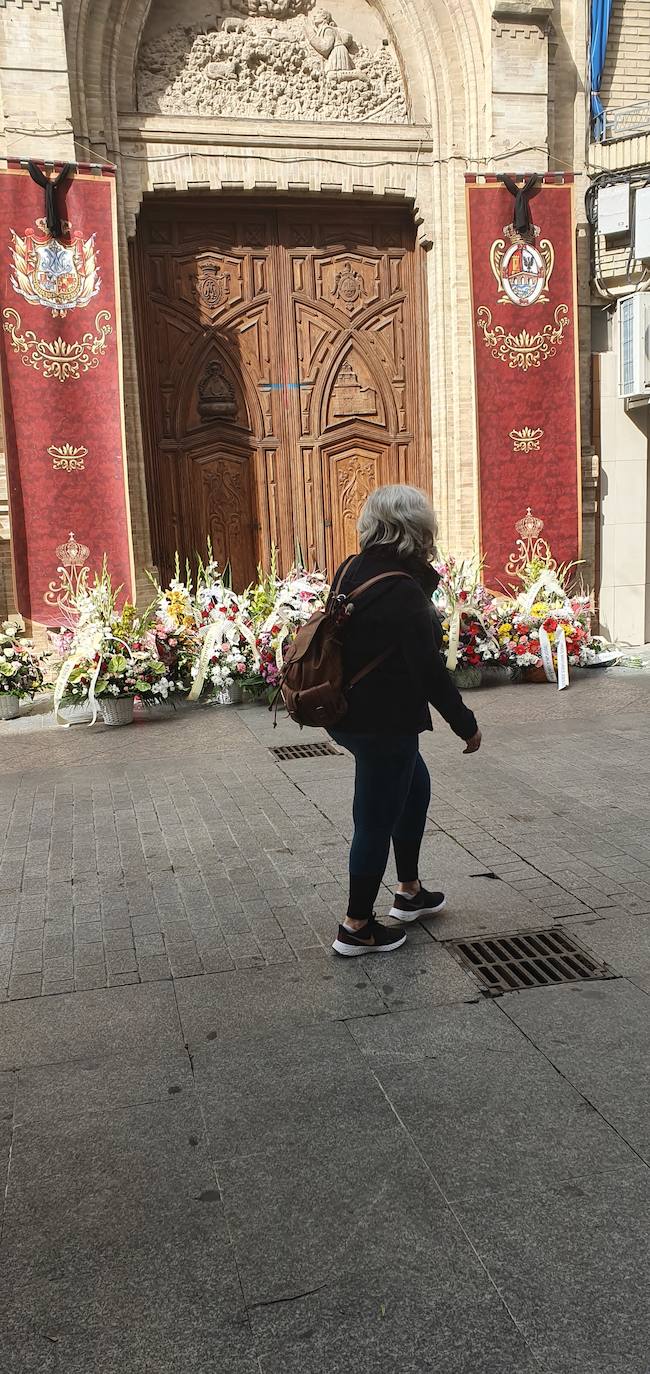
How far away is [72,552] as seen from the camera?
34.0ft

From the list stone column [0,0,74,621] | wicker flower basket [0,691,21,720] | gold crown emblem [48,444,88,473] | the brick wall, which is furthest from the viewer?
the brick wall

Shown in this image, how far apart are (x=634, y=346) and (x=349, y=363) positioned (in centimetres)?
305

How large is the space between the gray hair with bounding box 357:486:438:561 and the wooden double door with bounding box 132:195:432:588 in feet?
25.7

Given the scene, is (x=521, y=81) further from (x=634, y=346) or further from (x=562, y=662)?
(x=562, y=662)

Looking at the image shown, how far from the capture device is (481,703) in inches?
353

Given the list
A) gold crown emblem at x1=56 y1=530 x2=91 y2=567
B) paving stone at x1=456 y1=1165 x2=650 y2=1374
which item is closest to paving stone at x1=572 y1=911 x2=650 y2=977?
paving stone at x1=456 y1=1165 x2=650 y2=1374

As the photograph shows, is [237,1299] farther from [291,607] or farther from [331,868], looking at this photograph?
[291,607]

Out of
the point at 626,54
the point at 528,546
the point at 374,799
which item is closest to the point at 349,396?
the point at 528,546

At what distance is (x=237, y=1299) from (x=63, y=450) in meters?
9.09

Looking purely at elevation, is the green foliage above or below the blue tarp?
below

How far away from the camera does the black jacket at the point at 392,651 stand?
3705mm

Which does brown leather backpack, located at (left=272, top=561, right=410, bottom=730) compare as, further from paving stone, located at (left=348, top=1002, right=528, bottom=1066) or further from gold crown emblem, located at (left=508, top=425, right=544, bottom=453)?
gold crown emblem, located at (left=508, top=425, right=544, bottom=453)

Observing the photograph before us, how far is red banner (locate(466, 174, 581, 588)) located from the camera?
1107cm

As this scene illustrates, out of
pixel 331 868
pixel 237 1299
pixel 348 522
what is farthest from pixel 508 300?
pixel 237 1299
